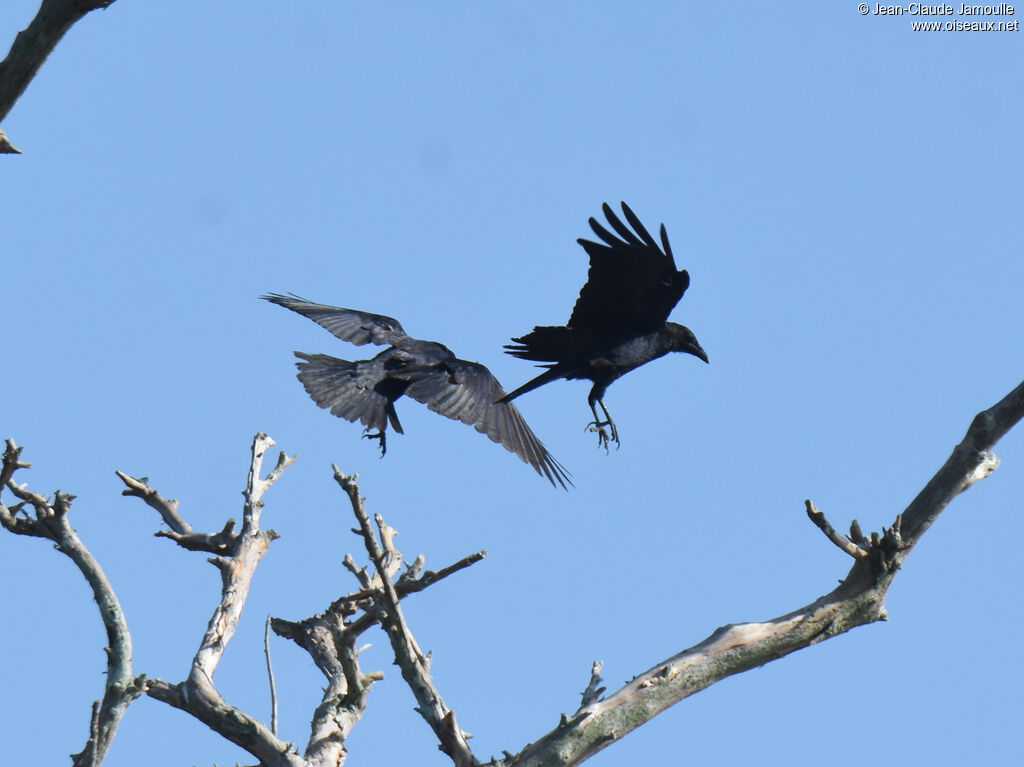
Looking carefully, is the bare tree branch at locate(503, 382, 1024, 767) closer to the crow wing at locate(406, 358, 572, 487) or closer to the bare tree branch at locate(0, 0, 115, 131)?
the bare tree branch at locate(0, 0, 115, 131)

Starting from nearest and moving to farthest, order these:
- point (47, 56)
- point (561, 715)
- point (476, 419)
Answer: point (47, 56), point (561, 715), point (476, 419)

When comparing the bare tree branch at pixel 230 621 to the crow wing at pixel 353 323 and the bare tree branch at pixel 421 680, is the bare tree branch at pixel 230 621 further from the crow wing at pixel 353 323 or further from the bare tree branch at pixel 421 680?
the crow wing at pixel 353 323

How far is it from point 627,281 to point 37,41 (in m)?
5.10

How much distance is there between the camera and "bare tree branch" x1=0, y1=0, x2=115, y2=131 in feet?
15.7

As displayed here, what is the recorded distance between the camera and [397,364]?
10.7 metres

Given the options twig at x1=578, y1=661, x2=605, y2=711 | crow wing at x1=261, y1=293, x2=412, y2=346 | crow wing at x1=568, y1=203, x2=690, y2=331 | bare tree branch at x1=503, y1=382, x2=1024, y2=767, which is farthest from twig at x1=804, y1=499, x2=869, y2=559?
crow wing at x1=261, y1=293, x2=412, y2=346

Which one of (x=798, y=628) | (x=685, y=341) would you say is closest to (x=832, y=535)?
(x=798, y=628)

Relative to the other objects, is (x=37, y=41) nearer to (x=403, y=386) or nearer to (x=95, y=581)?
(x=95, y=581)

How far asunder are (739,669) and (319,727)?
2.45m

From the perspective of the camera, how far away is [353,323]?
11.1m

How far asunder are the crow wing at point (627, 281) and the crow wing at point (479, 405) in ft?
4.61

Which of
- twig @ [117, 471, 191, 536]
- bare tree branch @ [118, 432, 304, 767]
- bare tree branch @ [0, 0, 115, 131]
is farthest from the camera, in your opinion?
twig @ [117, 471, 191, 536]

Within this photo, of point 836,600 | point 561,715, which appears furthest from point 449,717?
point 836,600

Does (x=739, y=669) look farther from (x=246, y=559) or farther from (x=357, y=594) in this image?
(x=246, y=559)
